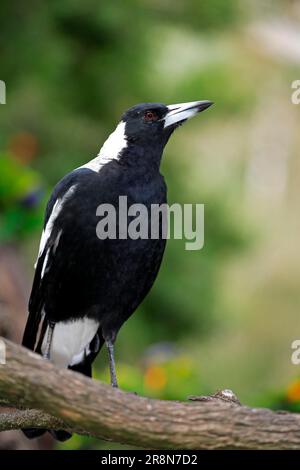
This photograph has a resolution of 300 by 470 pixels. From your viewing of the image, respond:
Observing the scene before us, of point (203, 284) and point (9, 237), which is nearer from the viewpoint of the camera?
point (9, 237)

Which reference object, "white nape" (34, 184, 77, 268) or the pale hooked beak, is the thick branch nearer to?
"white nape" (34, 184, 77, 268)

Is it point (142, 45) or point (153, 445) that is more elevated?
point (142, 45)

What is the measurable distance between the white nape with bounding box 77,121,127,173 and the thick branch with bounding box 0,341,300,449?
3.58 feet

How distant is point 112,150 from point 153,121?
187mm

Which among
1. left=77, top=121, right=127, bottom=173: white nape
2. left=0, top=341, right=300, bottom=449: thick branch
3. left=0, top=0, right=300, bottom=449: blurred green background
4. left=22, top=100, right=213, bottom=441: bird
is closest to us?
left=0, top=341, right=300, bottom=449: thick branch

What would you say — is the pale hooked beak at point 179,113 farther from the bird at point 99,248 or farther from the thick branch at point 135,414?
the thick branch at point 135,414

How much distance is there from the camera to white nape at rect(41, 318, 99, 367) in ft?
10.5

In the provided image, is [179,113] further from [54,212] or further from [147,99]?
[147,99]

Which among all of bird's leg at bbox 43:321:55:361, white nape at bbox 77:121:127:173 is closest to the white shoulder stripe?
white nape at bbox 77:121:127:173

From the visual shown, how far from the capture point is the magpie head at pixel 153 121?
10.6ft

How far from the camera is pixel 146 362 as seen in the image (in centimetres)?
540

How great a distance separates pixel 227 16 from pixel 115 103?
1.09m
